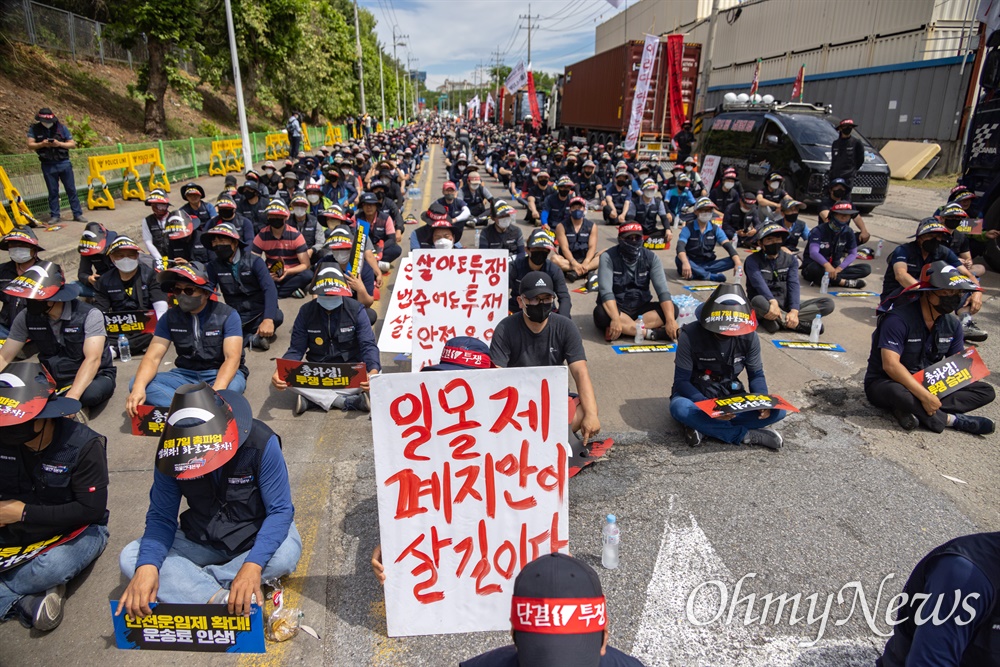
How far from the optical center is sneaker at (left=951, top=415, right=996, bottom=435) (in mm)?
5367

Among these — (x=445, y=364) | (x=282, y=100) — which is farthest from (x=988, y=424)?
(x=282, y=100)

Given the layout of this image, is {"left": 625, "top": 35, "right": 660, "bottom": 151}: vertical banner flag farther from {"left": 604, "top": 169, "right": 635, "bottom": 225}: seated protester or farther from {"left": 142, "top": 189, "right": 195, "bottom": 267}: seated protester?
{"left": 142, "top": 189, "right": 195, "bottom": 267}: seated protester

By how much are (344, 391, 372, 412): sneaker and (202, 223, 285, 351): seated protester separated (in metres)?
1.73

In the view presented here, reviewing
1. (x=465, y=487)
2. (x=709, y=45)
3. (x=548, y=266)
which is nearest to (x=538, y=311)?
(x=465, y=487)

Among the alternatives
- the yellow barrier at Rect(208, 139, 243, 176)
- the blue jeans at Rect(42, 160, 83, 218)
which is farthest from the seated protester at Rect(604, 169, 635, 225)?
the yellow barrier at Rect(208, 139, 243, 176)

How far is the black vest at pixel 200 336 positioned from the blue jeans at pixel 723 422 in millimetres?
4054

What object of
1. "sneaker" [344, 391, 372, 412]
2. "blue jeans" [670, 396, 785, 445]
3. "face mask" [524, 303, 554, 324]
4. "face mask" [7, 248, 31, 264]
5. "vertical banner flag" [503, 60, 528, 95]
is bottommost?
"sneaker" [344, 391, 372, 412]

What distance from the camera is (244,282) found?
725 cm

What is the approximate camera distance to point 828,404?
20.1ft

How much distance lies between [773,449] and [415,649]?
3.33 m

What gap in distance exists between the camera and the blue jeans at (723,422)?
16.4 ft

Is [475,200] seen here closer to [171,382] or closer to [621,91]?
[171,382]

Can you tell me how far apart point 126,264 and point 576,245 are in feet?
22.8

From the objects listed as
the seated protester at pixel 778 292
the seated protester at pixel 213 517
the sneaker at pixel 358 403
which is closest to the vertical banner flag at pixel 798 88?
the seated protester at pixel 778 292
